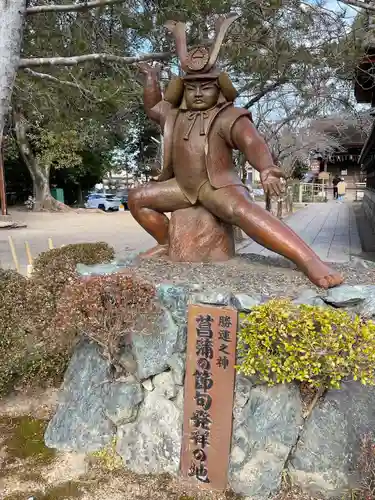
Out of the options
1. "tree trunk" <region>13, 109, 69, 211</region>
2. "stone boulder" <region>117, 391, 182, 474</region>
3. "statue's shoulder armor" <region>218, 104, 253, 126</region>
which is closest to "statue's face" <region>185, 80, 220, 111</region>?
"statue's shoulder armor" <region>218, 104, 253, 126</region>

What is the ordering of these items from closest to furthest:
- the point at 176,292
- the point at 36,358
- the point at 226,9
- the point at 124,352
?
the point at 176,292 → the point at 124,352 → the point at 36,358 → the point at 226,9

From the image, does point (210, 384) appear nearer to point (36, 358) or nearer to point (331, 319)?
point (331, 319)

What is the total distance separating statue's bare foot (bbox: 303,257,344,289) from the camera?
3035 millimetres

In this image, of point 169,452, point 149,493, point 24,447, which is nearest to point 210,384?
point 169,452

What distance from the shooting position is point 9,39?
4383 mm

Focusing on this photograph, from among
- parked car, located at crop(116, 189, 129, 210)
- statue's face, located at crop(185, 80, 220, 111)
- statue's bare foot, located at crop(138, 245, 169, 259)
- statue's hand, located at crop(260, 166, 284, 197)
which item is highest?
statue's face, located at crop(185, 80, 220, 111)

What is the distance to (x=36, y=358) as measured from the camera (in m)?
4.09

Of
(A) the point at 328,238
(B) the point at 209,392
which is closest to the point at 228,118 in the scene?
(B) the point at 209,392

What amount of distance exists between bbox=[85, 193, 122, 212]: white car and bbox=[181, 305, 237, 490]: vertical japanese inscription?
24.4 m

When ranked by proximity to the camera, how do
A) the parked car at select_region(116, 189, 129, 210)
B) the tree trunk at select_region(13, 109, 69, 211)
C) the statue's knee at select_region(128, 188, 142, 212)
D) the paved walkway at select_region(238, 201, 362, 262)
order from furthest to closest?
the parked car at select_region(116, 189, 129, 210)
the tree trunk at select_region(13, 109, 69, 211)
the paved walkway at select_region(238, 201, 362, 262)
the statue's knee at select_region(128, 188, 142, 212)

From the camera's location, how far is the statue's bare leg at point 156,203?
148 inches

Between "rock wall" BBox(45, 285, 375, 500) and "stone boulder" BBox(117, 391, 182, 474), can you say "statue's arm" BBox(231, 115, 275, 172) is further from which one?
"stone boulder" BBox(117, 391, 182, 474)

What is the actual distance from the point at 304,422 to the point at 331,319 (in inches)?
31.6

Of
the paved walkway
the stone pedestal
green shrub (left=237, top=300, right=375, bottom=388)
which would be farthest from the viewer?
the paved walkway
